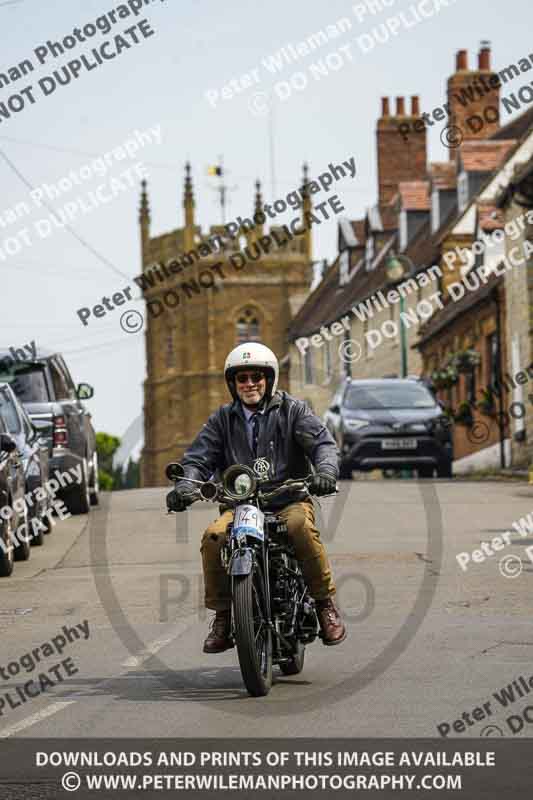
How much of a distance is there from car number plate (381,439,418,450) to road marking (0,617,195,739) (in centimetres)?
1747

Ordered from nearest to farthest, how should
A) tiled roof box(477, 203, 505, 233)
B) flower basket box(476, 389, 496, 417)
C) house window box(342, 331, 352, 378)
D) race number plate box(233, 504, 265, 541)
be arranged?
race number plate box(233, 504, 265, 541) < flower basket box(476, 389, 496, 417) < tiled roof box(477, 203, 505, 233) < house window box(342, 331, 352, 378)

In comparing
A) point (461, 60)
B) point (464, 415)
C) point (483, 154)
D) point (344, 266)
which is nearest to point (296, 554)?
point (464, 415)

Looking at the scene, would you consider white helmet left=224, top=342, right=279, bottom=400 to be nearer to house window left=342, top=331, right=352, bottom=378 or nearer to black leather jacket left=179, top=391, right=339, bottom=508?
black leather jacket left=179, top=391, right=339, bottom=508

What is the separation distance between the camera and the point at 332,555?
16250 mm

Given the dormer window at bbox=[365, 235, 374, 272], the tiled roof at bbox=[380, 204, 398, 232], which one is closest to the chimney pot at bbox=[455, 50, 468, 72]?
the tiled roof at bbox=[380, 204, 398, 232]

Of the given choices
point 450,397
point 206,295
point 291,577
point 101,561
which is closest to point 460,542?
point 101,561

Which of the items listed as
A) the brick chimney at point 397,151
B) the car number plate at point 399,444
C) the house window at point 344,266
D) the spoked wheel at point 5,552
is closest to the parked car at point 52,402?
the spoked wheel at point 5,552

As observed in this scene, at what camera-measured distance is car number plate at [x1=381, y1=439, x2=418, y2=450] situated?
29250mm

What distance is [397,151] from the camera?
219 feet

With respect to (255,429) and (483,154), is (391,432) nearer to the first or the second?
(255,429)

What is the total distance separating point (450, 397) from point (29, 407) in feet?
95.5

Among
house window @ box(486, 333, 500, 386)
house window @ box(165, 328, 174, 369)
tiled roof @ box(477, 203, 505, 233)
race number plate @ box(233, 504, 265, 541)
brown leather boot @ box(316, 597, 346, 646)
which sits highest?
tiled roof @ box(477, 203, 505, 233)

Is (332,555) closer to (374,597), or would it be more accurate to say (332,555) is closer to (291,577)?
(374,597)

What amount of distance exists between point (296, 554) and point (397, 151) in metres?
58.9
